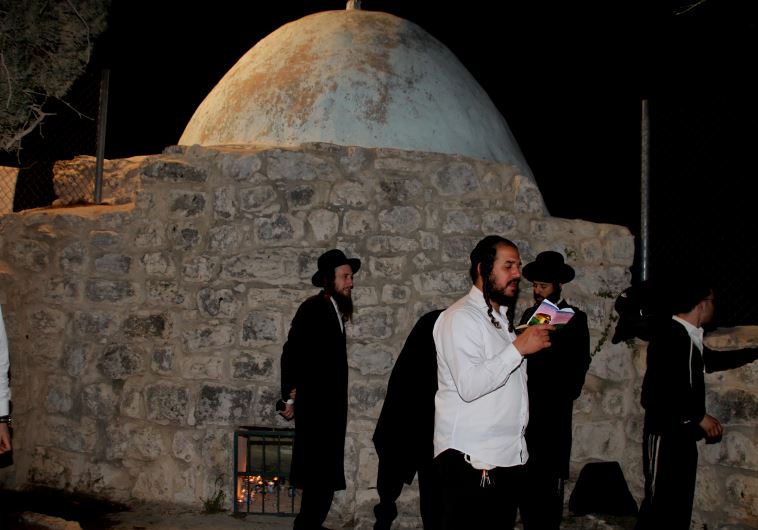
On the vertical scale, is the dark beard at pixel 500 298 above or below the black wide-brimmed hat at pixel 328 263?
below

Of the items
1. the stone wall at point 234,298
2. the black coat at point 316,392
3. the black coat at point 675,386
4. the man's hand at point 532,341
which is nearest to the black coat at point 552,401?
the black coat at point 675,386

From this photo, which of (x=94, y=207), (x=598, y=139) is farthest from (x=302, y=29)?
(x=598, y=139)

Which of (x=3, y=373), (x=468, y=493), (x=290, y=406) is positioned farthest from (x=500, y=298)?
(x=3, y=373)

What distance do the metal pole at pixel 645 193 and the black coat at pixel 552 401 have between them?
1575 mm

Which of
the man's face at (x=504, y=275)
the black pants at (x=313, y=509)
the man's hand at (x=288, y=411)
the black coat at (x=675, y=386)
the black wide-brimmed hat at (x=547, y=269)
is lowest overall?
the black pants at (x=313, y=509)

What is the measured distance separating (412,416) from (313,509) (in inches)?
63.4

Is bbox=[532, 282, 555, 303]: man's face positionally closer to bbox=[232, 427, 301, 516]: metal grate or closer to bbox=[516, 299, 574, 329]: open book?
bbox=[516, 299, 574, 329]: open book

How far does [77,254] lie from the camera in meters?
5.75

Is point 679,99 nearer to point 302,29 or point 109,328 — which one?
point 302,29

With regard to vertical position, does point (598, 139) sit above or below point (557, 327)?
above

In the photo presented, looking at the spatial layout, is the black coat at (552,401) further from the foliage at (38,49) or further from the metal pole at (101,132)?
the foliage at (38,49)

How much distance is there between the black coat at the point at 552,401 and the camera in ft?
15.1

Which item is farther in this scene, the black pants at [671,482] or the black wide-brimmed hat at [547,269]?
the black wide-brimmed hat at [547,269]

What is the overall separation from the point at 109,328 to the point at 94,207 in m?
1.07
